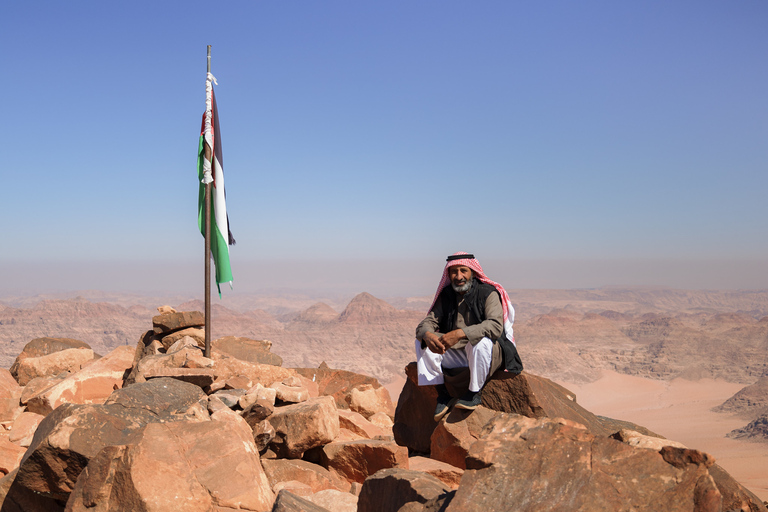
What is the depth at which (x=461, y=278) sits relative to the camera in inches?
187

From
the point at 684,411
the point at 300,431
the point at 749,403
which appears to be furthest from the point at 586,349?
the point at 300,431

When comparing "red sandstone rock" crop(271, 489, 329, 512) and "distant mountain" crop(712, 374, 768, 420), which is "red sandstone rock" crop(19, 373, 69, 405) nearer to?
"red sandstone rock" crop(271, 489, 329, 512)

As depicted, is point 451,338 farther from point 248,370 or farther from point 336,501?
point 248,370

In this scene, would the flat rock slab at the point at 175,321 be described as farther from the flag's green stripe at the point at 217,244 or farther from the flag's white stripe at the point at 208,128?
the flag's white stripe at the point at 208,128

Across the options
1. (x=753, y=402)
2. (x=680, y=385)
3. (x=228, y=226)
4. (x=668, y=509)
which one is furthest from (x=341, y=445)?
(x=680, y=385)

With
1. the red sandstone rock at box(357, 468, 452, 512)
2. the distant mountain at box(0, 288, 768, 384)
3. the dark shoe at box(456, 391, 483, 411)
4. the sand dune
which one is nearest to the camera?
the red sandstone rock at box(357, 468, 452, 512)

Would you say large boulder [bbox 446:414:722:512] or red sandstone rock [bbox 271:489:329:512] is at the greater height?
large boulder [bbox 446:414:722:512]

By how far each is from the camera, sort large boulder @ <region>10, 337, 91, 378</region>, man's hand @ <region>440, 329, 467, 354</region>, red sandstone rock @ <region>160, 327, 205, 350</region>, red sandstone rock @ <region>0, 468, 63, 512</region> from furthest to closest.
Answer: large boulder @ <region>10, 337, 91, 378</region> → red sandstone rock @ <region>160, 327, 205, 350</region> → man's hand @ <region>440, 329, 467, 354</region> → red sandstone rock @ <region>0, 468, 63, 512</region>

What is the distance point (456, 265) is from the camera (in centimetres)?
479

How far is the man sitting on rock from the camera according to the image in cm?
448

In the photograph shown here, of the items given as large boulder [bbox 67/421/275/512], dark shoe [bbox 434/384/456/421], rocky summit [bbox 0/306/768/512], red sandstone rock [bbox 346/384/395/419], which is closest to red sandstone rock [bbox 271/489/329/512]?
rocky summit [bbox 0/306/768/512]

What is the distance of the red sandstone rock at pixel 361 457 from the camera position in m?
4.58

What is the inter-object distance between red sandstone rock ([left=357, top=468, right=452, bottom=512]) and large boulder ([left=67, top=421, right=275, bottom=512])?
2.54ft

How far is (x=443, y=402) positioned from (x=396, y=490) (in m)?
1.81
